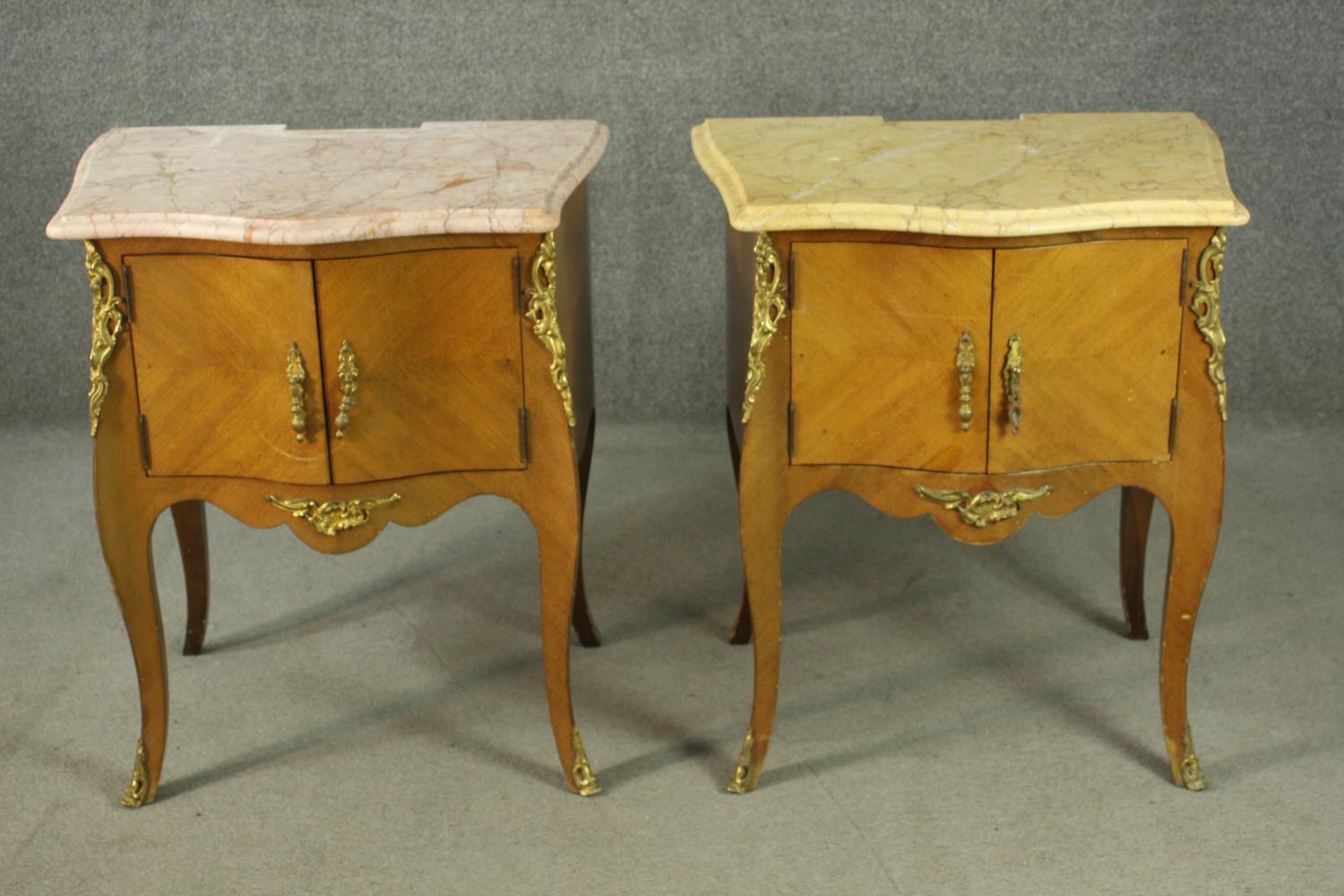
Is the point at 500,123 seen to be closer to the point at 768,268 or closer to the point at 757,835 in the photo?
the point at 768,268

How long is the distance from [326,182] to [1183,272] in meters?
1.01

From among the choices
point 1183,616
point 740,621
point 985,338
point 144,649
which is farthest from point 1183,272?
point 144,649

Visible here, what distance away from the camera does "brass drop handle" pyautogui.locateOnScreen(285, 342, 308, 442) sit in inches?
76.9

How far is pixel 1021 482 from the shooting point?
2.05m

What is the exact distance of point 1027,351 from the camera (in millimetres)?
1980

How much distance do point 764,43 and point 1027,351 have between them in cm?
138

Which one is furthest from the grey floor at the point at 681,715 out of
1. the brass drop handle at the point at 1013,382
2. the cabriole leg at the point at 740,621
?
the brass drop handle at the point at 1013,382

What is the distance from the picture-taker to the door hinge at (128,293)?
6.48 feet

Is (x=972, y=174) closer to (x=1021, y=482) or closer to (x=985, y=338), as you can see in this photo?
(x=985, y=338)

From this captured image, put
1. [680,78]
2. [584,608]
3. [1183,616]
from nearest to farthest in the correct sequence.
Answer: [1183,616]
[584,608]
[680,78]

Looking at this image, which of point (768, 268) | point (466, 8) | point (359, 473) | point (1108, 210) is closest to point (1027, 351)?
point (1108, 210)

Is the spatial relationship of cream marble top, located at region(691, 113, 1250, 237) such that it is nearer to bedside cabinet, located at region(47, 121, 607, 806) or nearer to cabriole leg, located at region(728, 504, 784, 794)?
bedside cabinet, located at region(47, 121, 607, 806)

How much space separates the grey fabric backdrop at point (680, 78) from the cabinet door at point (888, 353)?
1.31 m

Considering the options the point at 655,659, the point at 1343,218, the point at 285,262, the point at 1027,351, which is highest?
the point at 285,262
